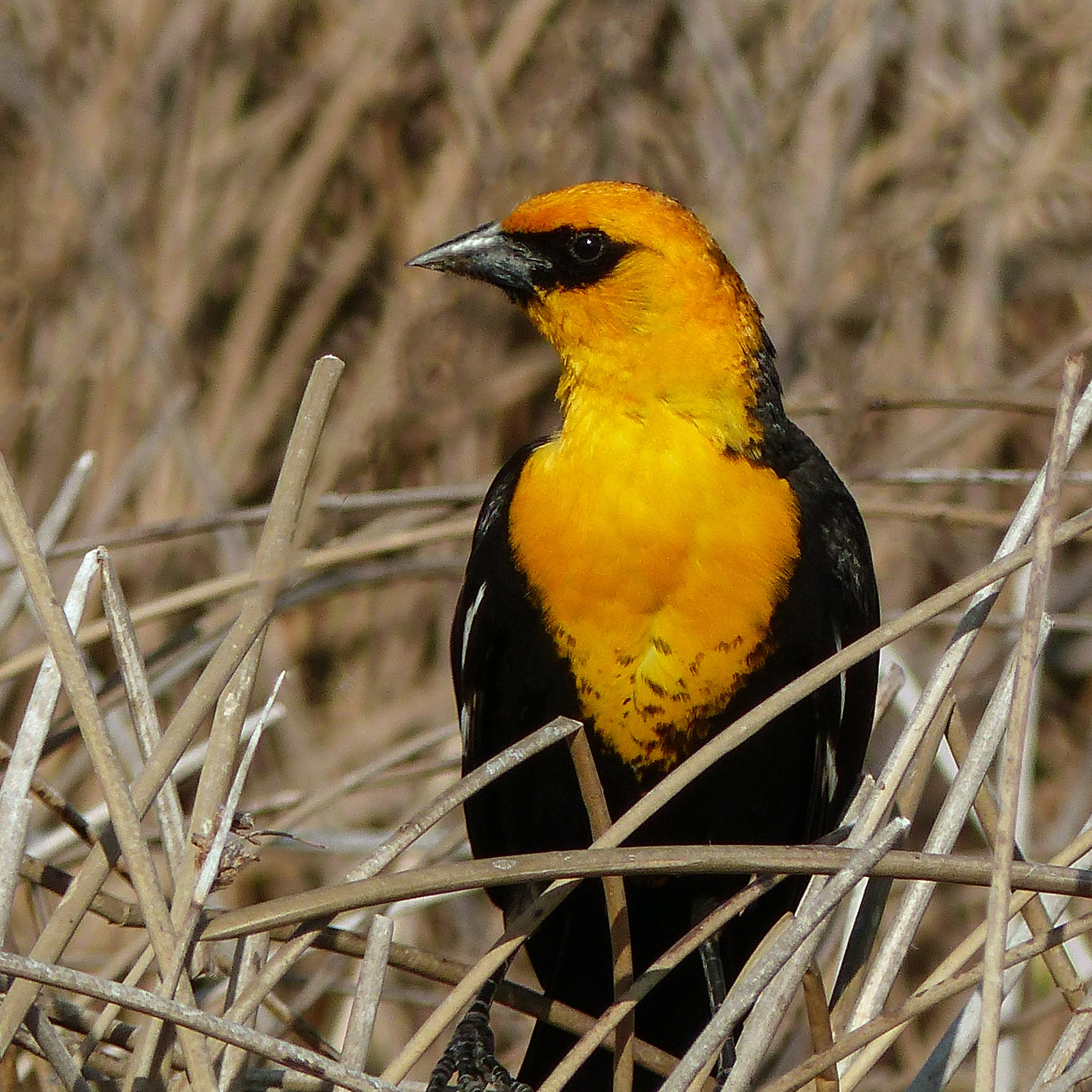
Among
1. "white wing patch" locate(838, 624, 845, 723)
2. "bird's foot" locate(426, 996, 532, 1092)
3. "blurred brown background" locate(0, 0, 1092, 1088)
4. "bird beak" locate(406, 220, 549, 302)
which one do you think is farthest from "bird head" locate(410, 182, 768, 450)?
"blurred brown background" locate(0, 0, 1092, 1088)

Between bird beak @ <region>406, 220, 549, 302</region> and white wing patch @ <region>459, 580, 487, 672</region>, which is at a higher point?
bird beak @ <region>406, 220, 549, 302</region>

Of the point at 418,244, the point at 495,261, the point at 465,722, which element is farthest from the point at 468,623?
the point at 418,244

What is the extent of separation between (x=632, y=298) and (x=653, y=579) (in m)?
0.50

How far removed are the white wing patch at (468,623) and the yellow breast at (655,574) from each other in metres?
0.20

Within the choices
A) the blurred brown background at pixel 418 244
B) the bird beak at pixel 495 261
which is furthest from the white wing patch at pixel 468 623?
the blurred brown background at pixel 418 244

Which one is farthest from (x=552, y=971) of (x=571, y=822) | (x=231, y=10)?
(x=231, y=10)

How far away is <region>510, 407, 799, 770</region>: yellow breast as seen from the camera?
238cm

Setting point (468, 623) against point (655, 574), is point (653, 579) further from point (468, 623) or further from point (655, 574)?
point (468, 623)

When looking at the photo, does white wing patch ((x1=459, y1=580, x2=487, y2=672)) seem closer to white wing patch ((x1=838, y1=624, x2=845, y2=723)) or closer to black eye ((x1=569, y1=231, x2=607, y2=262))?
white wing patch ((x1=838, y1=624, x2=845, y2=723))

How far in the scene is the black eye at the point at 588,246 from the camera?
258 centimetres

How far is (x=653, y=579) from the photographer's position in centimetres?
236

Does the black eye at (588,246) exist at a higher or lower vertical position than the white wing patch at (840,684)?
higher

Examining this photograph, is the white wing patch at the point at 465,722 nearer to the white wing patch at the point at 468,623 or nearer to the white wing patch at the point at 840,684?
the white wing patch at the point at 468,623

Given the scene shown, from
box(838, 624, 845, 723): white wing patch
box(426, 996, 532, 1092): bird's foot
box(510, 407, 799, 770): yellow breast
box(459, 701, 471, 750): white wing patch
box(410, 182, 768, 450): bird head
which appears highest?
box(410, 182, 768, 450): bird head
